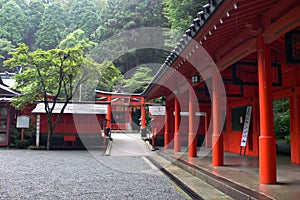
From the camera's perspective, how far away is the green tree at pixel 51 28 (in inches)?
1362

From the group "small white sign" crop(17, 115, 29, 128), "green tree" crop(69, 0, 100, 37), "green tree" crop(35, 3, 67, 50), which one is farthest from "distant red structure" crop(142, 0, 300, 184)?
"green tree" crop(35, 3, 67, 50)

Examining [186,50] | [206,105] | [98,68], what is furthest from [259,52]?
[98,68]

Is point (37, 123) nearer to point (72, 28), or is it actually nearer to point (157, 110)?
point (157, 110)

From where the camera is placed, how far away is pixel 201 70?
737 cm

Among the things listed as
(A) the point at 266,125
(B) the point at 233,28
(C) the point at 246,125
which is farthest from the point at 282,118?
(B) the point at 233,28

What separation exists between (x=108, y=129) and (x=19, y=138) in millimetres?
4942

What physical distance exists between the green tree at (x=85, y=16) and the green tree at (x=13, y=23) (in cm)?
617

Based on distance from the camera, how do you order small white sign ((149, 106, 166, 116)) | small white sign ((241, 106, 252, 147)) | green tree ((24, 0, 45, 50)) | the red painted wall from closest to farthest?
1. small white sign ((241, 106, 252, 147))
2. small white sign ((149, 106, 166, 116))
3. the red painted wall
4. green tree ((24, 0, 45, 50))

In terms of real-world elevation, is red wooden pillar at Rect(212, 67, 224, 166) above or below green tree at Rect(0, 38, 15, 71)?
below

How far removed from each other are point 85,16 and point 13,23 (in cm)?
908

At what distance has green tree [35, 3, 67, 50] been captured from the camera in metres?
34.6

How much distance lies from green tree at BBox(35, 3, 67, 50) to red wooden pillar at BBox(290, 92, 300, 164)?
3187 centimetres

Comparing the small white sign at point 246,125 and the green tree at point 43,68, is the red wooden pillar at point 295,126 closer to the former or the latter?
the small white sign at point 246,125

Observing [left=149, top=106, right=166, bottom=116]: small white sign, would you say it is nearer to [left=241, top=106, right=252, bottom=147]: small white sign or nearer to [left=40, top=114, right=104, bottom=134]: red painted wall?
[left=40, top=114, right=104, bottom=134]: red painted wall
